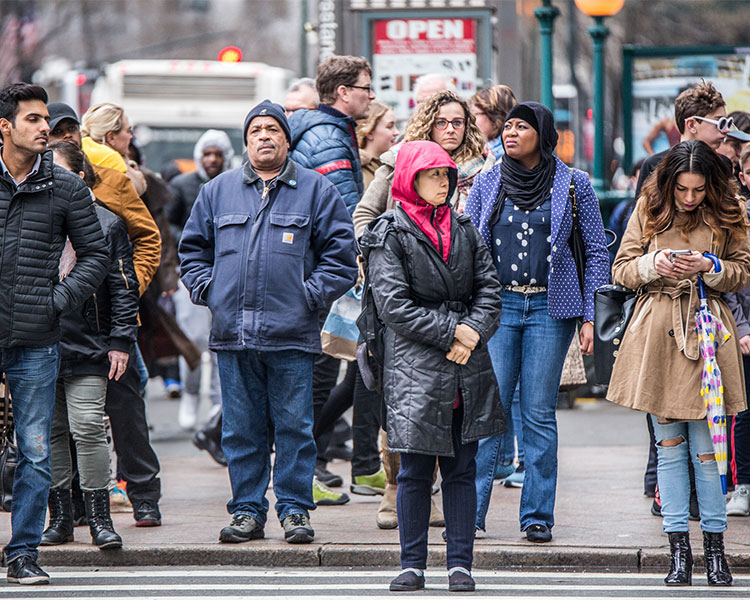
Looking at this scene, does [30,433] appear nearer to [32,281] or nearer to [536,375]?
[32,281]

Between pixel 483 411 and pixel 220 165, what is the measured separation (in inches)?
234

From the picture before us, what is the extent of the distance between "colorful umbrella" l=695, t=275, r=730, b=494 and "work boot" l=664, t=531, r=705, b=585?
29 centimetres

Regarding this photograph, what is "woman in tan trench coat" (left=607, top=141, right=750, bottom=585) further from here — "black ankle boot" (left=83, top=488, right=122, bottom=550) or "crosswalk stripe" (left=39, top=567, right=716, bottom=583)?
"black ankle boot" (left=83, top=488, right=122, bottom=550)

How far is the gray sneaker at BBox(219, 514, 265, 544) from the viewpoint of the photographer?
7.03 meters

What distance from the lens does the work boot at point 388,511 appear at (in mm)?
7363

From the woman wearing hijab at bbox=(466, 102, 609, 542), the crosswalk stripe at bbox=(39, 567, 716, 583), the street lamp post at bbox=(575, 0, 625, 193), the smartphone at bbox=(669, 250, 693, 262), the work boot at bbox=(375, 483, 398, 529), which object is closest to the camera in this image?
the smartphone at bbox=(669, 250, 693, 262)

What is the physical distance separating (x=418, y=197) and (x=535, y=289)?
107 cm

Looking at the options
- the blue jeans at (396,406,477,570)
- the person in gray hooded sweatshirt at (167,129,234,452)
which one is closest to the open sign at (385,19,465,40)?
the person in gray hooded sweatshirt at (167,129,234,452)

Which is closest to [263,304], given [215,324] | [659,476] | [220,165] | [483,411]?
[215,324]

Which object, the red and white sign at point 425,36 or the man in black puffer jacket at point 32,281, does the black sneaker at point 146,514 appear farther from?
the red and white sign at point 425,36

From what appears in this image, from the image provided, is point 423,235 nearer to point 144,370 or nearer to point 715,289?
point 715,289

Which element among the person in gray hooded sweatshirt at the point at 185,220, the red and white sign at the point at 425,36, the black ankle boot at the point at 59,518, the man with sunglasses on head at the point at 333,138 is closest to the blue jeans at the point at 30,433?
the black ankle boot at the point at 59,518

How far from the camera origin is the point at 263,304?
22.9 ft

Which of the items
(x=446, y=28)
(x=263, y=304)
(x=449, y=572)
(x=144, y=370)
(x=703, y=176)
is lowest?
(x=449, y=572)
